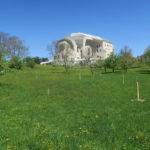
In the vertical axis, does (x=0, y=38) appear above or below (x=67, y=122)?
above

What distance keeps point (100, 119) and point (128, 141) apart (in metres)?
6.37

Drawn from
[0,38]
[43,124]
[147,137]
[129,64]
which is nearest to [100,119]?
[43,124]

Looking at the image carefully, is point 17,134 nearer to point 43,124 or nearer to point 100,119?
point 43,124

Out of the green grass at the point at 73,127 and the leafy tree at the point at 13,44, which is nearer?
the green grass at the point at 73,127

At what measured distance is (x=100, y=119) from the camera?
24266mm

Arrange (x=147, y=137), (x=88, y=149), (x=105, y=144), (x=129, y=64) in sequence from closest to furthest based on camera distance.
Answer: (x=88, y=149) < (x=105, y=144) < (x=147, y=137) < (x=129, y=64)

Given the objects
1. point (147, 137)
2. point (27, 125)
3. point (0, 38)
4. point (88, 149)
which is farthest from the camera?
point (0, 38)

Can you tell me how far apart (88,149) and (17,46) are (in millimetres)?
162330

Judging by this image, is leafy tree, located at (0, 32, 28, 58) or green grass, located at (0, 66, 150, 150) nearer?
green grass, located at (0, 66, 150, 150)

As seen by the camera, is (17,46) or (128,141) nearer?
(128,141)

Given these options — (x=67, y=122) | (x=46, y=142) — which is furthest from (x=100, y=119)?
(x=46, y=142)

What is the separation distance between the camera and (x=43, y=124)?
72.5 feet

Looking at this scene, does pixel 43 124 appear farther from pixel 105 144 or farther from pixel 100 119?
pixel 105 144

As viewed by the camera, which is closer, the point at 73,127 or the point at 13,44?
the point at 73,127
